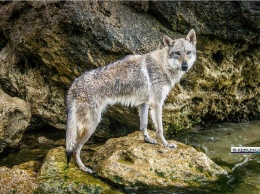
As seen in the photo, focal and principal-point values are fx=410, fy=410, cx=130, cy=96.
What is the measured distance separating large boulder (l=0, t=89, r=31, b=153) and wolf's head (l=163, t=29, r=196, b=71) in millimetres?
3009

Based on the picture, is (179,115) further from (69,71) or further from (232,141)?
(69,71)

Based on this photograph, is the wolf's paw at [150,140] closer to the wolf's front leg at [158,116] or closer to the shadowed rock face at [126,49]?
the wolf's front leg at [158,116]

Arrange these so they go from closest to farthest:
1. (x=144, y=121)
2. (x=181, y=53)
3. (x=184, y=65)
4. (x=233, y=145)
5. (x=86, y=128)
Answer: (x=86, y=128), (x=184, y=65), (x=181, y=53), (x=144, y=121), (x=233, y=145)

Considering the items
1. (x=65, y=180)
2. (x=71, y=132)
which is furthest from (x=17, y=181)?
(x=71, y=132)

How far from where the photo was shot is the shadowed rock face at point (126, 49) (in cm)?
805

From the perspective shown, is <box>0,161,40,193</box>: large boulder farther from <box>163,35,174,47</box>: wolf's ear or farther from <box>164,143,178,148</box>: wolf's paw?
<box>163,35,174,47</box>: wolf's ear

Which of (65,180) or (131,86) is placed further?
(131,86)

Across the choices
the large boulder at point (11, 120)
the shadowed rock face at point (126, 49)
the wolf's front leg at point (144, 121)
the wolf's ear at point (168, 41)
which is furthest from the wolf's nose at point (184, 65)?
the large boulder at point (11, 120)

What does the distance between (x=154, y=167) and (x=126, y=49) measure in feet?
8.62

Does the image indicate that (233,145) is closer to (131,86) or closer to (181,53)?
(181,53)

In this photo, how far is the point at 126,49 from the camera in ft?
26.7

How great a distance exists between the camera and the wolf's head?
7249 mm

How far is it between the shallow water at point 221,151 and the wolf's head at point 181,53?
1.92 metres

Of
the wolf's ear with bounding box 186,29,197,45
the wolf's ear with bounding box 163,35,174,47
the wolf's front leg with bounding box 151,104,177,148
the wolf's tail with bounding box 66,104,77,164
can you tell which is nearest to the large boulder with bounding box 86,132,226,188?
the wolf's front leg with bounding box 151,104,177,148
